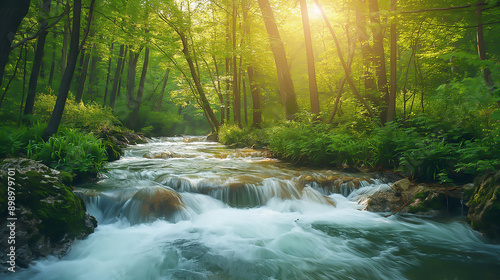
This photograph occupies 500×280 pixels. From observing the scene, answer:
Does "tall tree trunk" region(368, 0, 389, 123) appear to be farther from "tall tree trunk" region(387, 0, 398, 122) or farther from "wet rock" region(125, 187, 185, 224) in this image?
"wet rock" region(125, 187, 185, 224)

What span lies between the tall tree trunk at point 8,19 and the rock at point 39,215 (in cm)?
192

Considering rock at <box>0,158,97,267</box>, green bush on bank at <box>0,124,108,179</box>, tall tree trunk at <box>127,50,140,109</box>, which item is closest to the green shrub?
green bush on bank at <box>0,124,108,179</box>

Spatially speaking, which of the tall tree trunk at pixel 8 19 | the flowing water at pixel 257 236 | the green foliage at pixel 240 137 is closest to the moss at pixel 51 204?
the flowing water at pixel 257 236

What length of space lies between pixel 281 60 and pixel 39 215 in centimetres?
1078

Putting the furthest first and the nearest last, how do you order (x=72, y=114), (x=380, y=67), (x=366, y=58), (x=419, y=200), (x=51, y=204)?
(x=72, y=114) → (x=366, y=58) → (x=380, y=67) → (x=419, y=200) → (x=51, y=204)

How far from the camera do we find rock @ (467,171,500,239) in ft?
12.2

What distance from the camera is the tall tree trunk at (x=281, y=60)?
11719 millimetres

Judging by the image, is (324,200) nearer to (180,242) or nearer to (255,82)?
(180,242)

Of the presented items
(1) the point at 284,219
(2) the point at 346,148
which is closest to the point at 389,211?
(1) the point at 284,219

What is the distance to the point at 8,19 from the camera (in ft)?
13.8

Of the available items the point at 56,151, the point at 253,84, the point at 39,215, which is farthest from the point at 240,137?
the point at 39,215

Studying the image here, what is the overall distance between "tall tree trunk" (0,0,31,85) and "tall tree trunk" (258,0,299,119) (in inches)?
355

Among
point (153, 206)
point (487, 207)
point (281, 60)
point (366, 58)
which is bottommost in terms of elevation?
point (153, 206)

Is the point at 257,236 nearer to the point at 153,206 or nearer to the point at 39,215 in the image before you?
the point at 153,206
